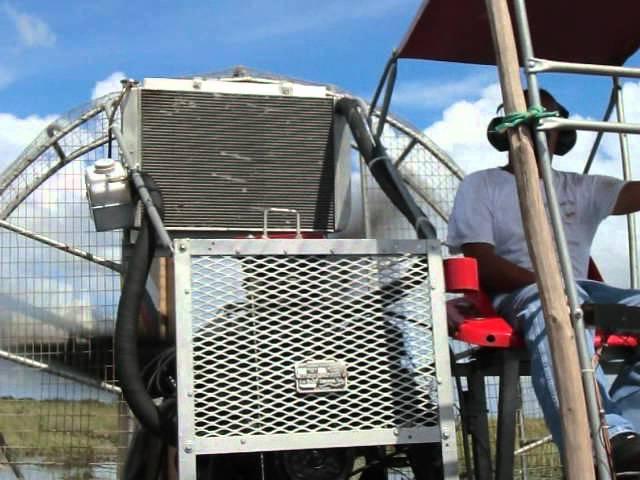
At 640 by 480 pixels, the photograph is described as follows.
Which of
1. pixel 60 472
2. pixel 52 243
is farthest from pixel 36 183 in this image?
pixel 60 472

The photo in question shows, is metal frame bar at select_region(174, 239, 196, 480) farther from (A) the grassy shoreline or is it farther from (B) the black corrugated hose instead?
(A) the grassy shoreline

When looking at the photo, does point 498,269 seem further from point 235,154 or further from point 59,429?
point 59,429

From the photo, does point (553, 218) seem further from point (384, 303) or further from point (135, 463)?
point (135, 463)

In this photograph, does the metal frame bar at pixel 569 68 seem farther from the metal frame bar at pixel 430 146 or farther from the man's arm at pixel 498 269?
the metal frame bar at pixel 430 146

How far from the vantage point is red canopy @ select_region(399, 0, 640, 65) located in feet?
11.1

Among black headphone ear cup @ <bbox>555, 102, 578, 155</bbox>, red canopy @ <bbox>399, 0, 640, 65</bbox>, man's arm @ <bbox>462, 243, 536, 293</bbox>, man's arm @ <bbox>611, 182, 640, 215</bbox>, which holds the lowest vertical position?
man's arm @ <bbox>462, 243, 536, 293</bbox>

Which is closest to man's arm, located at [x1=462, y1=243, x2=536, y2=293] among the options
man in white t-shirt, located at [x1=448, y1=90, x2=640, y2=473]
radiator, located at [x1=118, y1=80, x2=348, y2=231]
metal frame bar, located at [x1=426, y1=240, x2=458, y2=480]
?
man in white t-shirt, located at [x1=448, y1=90, x2=640, y2=473]

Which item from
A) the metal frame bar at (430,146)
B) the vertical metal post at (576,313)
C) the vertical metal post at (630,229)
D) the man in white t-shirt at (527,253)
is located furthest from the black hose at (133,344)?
the metal frame bar at (430,146)

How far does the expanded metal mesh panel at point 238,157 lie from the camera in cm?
388

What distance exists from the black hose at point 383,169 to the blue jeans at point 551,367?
44cm

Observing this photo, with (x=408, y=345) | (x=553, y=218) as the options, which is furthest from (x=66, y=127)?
(x=553, y=218)

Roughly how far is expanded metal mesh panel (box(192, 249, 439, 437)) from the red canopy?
3.50 feet

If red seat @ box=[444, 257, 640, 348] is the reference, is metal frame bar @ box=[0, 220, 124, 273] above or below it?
above

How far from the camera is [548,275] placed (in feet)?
7.99
